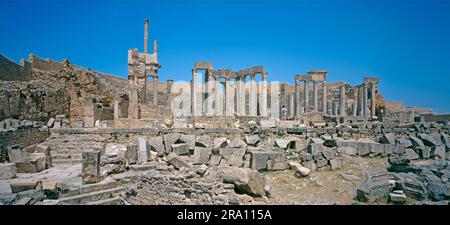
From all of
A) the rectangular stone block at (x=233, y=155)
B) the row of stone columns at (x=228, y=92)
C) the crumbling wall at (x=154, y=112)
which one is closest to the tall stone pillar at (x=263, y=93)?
the row of stone columns at (x=228, y=92)

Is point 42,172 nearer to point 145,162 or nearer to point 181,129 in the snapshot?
point 145,162

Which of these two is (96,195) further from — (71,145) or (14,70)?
(14,70)

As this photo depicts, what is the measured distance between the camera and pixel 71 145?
14320 millimetres

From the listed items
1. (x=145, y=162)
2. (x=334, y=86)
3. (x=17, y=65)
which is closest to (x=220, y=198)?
(x=145, y=162)

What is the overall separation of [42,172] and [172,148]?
510 centimetres

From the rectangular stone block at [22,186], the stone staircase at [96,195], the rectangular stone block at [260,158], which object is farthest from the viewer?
the rectangular stone block at [260,158]

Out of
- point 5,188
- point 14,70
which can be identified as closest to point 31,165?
point 5,188

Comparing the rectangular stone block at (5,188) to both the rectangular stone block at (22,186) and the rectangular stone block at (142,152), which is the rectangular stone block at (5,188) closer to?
the rectangular stone block at (22,186)

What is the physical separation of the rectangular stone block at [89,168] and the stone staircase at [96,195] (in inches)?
19.4

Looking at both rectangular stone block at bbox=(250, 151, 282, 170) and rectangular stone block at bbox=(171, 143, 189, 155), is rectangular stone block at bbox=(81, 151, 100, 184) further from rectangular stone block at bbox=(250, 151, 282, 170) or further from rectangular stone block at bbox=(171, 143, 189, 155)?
rectangular stone block at bbox=(250, 151, 282, 170)

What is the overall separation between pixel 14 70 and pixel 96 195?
1643cm

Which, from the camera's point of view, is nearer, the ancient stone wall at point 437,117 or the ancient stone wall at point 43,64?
the ancient stone wall at point 43,64

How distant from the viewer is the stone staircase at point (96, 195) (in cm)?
732

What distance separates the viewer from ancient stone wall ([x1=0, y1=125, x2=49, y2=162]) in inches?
445
